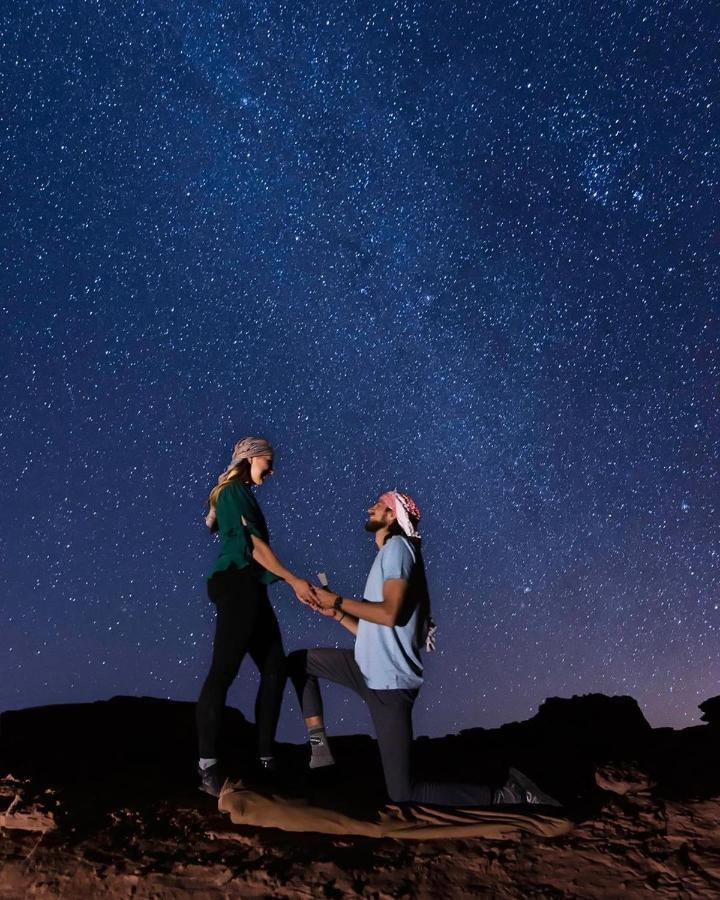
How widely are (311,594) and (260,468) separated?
0.87 meters

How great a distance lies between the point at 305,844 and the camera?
11.6 ft

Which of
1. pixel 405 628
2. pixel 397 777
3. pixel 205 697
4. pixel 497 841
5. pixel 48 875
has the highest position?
pixel 405 628

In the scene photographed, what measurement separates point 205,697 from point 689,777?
9.94ft

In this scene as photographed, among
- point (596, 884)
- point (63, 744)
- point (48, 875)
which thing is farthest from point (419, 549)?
point (63, 744)

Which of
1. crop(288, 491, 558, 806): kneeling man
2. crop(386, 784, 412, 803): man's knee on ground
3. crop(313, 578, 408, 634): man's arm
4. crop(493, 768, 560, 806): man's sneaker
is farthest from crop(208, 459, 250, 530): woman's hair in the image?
crop(493, 768, 560, 806): man's sneaker

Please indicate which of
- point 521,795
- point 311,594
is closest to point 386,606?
point 311,594

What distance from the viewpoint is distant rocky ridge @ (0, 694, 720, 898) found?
10.5 feet

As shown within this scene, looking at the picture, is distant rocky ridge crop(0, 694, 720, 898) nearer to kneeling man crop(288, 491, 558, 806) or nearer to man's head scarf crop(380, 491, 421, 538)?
kneeling man crop(288, 491, 558, 806)

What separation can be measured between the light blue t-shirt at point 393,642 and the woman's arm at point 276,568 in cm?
42

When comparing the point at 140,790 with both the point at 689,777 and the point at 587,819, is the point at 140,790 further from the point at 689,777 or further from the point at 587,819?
the point at 689,777

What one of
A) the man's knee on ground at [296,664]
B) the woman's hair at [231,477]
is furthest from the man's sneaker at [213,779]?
the woman's hair at [231,477]

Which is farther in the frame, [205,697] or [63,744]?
[63,744]

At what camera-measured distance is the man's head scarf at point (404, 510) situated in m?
4.41

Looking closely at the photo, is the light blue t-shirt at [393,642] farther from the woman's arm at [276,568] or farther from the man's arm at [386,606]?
the woman's arm at [276,568]
